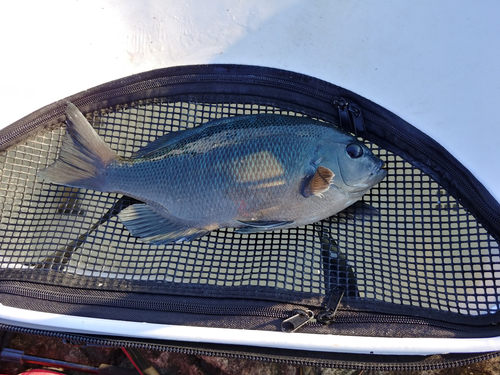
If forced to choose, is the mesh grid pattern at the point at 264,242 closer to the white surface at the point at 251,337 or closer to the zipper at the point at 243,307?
the zipper at the point at 243,307

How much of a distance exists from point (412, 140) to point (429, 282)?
0.66 m

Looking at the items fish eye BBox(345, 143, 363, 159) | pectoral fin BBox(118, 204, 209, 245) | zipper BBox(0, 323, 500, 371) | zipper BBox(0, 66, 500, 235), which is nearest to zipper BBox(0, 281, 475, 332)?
zipper BBox(0, 323, 500, 371)

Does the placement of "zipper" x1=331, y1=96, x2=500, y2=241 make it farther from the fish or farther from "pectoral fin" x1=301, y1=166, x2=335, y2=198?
"pectoral fin" x1=301, y1=166, x2=335, y2=198

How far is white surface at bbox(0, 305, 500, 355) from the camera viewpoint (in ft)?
3.98

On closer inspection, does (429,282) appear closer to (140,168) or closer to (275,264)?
(275,264)

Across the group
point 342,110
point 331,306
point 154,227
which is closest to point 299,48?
point 342,110

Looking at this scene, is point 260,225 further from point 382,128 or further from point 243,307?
point 382,128

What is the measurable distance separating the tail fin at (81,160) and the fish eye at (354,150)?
1044mm

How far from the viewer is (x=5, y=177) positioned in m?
1.70

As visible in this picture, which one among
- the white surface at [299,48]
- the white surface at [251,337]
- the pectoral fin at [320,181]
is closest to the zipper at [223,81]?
the white surface at [299,48]

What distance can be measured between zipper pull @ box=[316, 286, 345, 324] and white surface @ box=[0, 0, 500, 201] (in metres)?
0.84

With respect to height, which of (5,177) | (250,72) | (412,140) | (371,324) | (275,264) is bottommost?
(371,324)

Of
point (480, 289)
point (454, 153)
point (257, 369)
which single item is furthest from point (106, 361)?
point (454, 153)

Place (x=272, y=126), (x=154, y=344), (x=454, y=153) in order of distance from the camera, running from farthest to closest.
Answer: (x=454, y=153) < (x=272, y=126) < (x=154, y=344)
